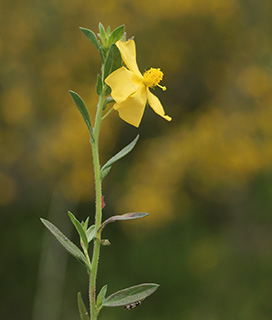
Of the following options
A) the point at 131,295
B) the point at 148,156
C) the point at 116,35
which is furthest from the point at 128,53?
the point at 148,156

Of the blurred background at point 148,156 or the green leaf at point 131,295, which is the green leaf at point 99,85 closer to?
the green leaf at point 131,295

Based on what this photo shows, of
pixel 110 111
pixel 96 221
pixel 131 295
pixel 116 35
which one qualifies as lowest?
pixel 131 295

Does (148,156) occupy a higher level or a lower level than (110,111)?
lower

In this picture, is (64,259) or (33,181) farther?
(33,181)

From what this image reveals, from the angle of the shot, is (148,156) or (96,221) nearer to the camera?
(96,221)

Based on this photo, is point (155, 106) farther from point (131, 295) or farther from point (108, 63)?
point (131, 295)

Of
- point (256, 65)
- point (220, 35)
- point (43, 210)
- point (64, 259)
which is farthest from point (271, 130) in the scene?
point (43, 210)

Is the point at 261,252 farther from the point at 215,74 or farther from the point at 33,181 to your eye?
the point at 33,181
